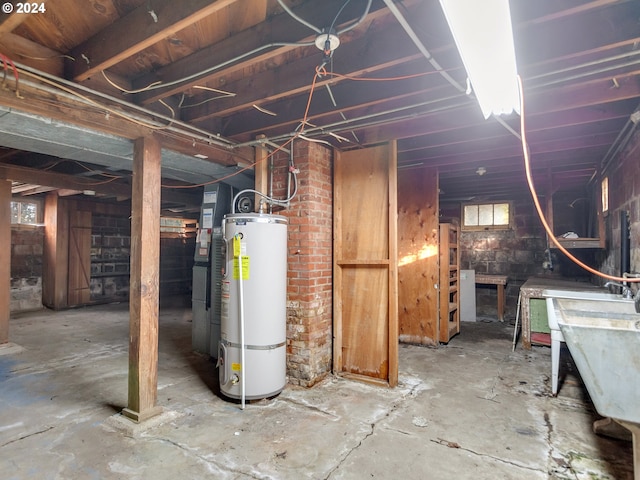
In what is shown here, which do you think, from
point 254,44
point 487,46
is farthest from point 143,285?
point 487,46

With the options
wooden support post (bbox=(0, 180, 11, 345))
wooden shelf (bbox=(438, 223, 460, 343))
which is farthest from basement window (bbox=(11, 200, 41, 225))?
wooden shelf (bbox=(438, 223, 460, 343))

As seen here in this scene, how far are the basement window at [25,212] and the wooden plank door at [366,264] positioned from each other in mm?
6932

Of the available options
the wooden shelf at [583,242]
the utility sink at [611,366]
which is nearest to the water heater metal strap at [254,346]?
the utility sink at [611,366]

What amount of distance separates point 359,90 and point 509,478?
102 inches

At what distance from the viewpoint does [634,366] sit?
5.27 ft

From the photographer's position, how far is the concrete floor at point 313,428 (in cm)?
206

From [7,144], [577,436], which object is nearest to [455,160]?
[577,436]

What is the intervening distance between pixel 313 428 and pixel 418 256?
280 cm

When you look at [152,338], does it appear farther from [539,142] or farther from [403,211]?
[539,142]

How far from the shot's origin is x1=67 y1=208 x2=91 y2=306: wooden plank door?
735cm

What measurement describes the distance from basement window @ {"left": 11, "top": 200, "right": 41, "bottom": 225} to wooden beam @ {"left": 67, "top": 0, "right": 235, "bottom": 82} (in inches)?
258

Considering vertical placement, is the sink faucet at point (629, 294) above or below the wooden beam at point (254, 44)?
below

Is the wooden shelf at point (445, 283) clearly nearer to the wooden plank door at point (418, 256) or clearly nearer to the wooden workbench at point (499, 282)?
the wooden plank door at point (418, 256)

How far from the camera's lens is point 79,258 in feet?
24.6
